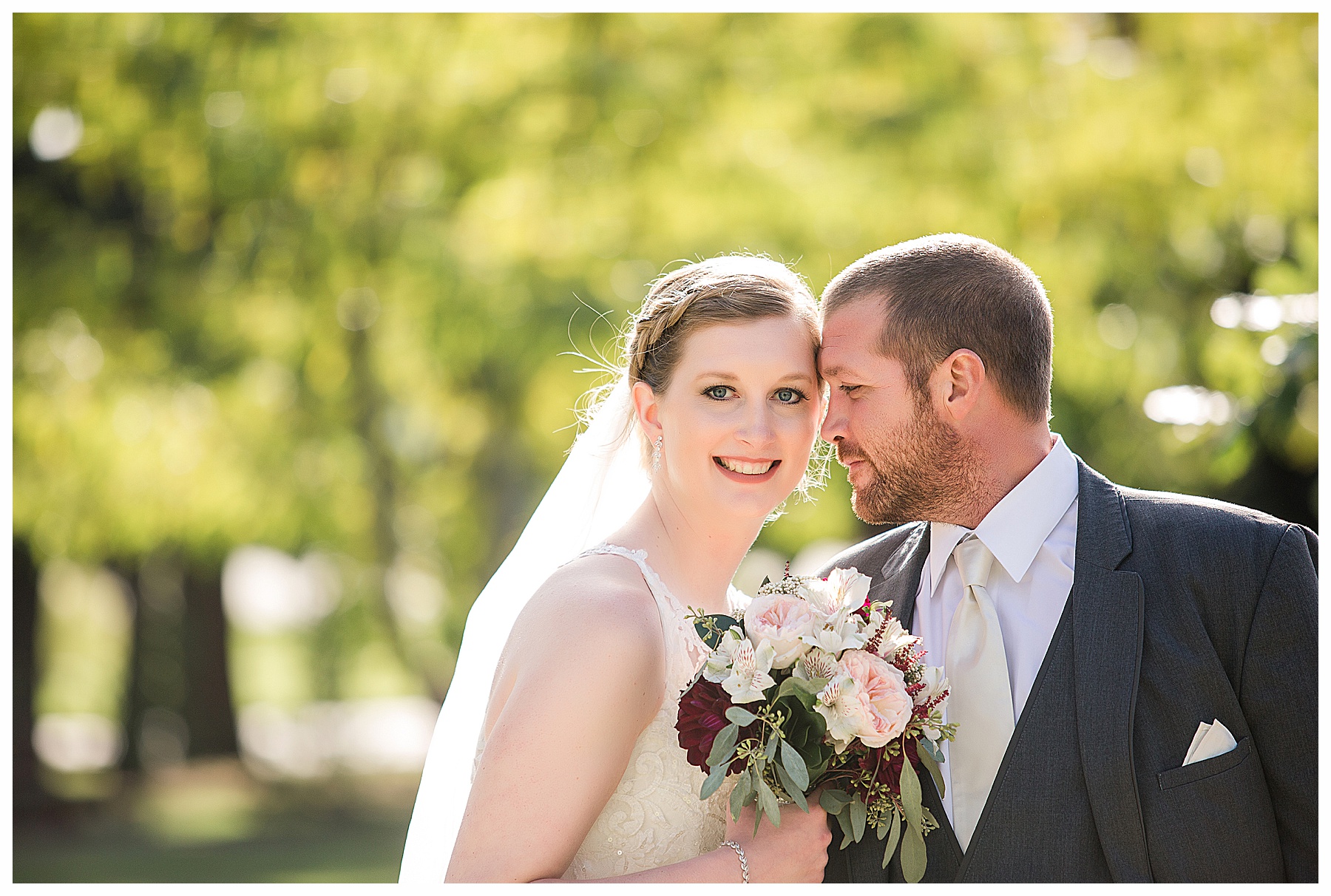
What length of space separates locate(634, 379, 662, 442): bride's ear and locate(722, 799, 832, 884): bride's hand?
109 cm

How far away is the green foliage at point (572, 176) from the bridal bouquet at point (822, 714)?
425 centimetres

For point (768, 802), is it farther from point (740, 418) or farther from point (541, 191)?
point (541, 191)

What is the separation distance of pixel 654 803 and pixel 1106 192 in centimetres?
619

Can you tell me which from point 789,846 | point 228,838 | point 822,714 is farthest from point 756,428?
point 228,838

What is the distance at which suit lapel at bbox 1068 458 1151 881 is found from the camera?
269 centimetres

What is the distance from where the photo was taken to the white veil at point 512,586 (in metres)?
3.53

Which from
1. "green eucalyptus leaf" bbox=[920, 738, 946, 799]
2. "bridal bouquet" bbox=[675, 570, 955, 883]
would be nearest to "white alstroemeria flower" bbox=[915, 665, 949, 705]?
"bridal bouquet" bbox=[675, 570, 955, 883]

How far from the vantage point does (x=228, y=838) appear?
13078 mm

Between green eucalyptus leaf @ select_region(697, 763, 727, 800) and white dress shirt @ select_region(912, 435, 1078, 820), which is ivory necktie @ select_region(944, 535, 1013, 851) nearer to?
white dress shirt @ select_region(912, 435, 1078, 820)

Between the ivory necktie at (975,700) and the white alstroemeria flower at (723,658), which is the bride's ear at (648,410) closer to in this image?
the white alstroemeria flower at (723,658)

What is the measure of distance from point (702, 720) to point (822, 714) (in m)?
0.26

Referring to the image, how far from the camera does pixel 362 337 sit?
9250 mm

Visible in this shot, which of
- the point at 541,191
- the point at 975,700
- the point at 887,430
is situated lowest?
the point at 975,700

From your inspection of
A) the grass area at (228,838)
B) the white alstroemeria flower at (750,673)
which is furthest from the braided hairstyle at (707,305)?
the grass area at (228,838)
